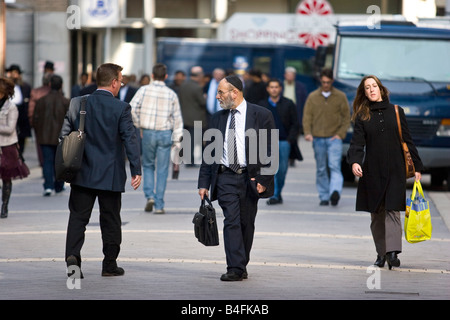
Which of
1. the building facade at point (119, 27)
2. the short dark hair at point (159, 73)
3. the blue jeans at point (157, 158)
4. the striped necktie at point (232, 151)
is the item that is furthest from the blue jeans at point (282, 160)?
the building facade at point (119, 27)

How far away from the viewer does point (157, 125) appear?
45.8 ft

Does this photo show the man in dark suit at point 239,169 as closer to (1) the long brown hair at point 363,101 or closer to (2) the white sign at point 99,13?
(1) the long brown hair at point 363,101

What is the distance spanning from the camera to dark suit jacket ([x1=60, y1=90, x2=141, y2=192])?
877cm

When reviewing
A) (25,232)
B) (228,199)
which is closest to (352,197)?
(25,232)

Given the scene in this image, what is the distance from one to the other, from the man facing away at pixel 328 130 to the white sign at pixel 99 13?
20.0 metres

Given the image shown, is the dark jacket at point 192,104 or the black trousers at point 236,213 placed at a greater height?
the black trousers at point 236,213

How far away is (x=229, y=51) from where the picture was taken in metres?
33.2

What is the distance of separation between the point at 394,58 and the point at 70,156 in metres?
10.4

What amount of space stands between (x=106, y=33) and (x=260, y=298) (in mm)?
30598

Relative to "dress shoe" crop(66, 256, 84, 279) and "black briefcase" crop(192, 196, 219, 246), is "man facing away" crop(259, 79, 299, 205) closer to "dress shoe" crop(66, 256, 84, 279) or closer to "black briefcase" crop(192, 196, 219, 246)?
"black briefcase" crop(192, 196, 219, 246)

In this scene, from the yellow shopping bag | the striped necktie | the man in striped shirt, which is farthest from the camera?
the man in striped shirt

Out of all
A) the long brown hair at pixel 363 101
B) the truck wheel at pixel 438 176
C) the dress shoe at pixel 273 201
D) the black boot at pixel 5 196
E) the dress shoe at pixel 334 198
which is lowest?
the truck wheel at pixel 438 176

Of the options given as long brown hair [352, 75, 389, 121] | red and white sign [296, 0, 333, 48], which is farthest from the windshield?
red and white sign [296, 0, 333, 48]

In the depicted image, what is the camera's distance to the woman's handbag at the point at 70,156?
8.64 m
